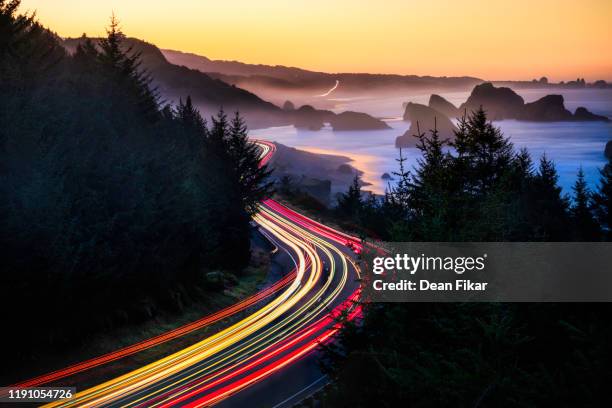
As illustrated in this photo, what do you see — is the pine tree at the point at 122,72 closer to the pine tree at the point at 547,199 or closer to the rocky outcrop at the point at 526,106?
the pine tree at the point at 547,199

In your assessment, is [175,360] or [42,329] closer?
[42,329]

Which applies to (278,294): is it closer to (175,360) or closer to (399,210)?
(175,360)

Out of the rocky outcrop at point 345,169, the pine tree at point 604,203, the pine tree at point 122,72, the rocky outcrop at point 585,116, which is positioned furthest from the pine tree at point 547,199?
the rocky outcrop at point 345,169

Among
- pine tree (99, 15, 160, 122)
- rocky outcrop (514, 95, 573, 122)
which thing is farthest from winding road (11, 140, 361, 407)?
rocky outcrop (514, 95, 573, 122)

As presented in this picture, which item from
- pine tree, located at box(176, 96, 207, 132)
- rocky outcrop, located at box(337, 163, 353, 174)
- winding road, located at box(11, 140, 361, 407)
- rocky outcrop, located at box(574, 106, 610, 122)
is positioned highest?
rocky outcrop, located at box(574, 106, 610, 122)

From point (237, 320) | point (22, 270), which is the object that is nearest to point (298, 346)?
point (237, 320)

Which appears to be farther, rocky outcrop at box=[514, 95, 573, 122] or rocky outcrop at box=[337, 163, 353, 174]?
rocky outcrop at box=[337, 163, 353, 174]

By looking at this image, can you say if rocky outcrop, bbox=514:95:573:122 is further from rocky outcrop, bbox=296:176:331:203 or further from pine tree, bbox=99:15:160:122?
pine tree, bbox=99:15:160:122
